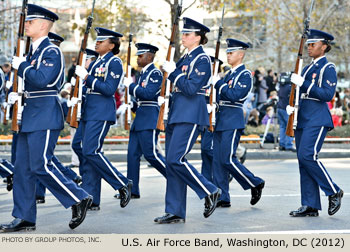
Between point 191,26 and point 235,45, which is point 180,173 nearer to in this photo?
point 191,26

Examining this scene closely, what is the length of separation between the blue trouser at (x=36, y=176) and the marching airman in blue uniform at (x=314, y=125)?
99.1 inches

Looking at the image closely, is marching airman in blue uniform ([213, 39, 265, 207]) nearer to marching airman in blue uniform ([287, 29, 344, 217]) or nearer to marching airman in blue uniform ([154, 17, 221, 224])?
marching airman in blue uniform ([287, 29, 344, 217])

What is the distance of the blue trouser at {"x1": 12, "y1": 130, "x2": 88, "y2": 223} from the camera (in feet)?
25.2

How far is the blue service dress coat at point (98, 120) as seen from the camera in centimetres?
932

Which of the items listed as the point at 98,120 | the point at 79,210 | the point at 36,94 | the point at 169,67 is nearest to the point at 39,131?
Answer: the point at 36,94

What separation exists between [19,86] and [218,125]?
2.91m

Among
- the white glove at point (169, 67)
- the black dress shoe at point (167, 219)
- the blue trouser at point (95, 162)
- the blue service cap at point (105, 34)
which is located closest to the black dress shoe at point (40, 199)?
the blue trouser at point (95, 162)

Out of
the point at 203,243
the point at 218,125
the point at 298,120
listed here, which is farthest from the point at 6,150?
the point at 203,243

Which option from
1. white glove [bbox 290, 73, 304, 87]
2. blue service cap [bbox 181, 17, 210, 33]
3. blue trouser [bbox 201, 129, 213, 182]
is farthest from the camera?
blue trouser [bbox 201, 129, 213, 182]

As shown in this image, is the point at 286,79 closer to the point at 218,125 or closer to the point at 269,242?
A: the point at 218,125

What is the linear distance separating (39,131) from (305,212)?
3021 millimetres

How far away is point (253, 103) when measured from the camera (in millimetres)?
23953

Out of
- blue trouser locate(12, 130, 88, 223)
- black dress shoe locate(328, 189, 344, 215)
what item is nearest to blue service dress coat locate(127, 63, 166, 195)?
black dress shoe locate(328, 189, 344, 215)

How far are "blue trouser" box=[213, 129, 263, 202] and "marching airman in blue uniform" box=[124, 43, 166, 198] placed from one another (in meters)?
1.01
